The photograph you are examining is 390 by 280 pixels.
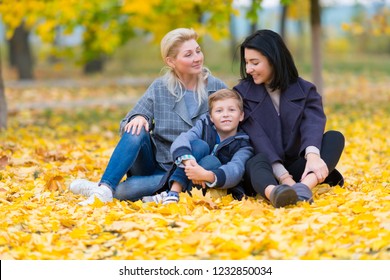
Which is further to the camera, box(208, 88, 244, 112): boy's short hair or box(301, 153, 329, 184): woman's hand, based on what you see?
box(208, 88, 244, 112): boy's short hair

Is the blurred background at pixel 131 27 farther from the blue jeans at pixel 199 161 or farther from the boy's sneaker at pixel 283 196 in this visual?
the boy's sneaker at pixel 283 196

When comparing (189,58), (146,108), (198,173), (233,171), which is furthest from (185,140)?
(189,58)

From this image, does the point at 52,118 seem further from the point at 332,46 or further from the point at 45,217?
the point at 332,46

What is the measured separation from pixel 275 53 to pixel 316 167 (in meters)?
0.84

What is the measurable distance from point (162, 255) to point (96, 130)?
258 inches

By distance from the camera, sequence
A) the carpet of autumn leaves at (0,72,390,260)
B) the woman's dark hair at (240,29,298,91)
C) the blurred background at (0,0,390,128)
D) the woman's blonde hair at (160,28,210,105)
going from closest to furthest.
A: 1. the carpet of autumn leaves at (0,72,390,260)
2. the woman's dark hair at (240,29,298,91)
3. the woman's blonde hair at (160,28,210,105)
4. the blurred background at (0,0,390,128)

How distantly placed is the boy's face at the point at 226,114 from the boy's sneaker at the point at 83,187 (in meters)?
0.98

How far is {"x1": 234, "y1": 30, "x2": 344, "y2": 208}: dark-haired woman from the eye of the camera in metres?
5.05

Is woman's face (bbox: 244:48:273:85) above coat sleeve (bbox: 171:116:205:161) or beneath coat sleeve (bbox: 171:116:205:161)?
above

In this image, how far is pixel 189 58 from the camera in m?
5.28

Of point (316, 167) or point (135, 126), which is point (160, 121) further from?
point (316, 167)

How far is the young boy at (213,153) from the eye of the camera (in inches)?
193

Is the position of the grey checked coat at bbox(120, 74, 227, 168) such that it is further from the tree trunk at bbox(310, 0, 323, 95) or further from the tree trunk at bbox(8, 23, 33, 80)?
the tree trunk at bbox(8, 23, 33, 80)

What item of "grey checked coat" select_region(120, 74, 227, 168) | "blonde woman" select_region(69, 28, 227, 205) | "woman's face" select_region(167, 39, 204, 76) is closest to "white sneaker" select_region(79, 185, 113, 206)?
"blonde woman" select_region(69, 28, 227, 205)
